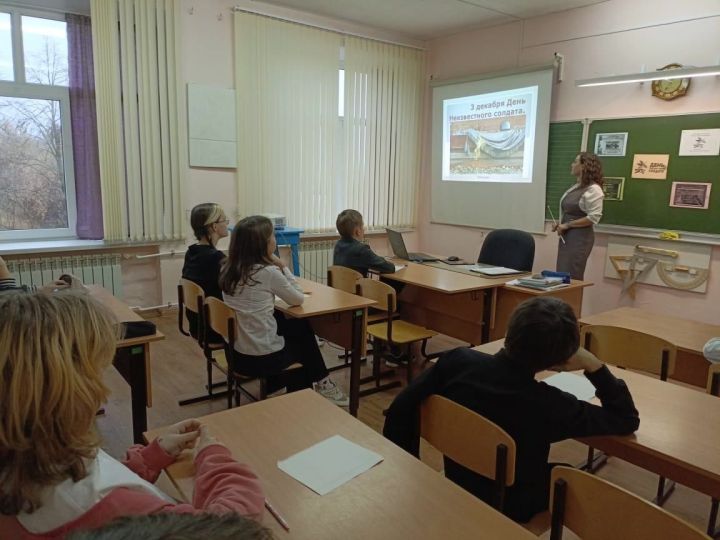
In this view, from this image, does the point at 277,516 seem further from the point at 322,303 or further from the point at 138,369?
the point at 322,303

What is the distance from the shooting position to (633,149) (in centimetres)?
472

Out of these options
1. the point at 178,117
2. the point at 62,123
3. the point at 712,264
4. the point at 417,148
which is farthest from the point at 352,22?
the point at 712,264

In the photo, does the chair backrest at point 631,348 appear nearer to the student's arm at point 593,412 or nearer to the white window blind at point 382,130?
the student's arm at point 593,412

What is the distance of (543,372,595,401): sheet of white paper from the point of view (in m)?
1.80

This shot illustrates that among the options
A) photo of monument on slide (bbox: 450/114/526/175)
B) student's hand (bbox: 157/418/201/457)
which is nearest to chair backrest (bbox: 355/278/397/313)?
student's hand (bbox: 157/418/201/457)

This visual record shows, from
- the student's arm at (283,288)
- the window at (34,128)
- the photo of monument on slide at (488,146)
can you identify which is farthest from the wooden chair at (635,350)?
the window at (34,128)

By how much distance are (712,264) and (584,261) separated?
0.98m

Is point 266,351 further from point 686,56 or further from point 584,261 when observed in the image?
point 686,56

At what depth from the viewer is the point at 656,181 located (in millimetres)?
4602

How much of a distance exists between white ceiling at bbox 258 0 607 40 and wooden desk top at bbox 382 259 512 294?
2912 mm

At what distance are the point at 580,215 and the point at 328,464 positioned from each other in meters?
4.10

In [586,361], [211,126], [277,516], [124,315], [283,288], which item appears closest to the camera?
[277,516]

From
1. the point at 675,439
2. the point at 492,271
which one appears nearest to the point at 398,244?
the point at 492,271

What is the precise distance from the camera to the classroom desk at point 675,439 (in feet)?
4.65
